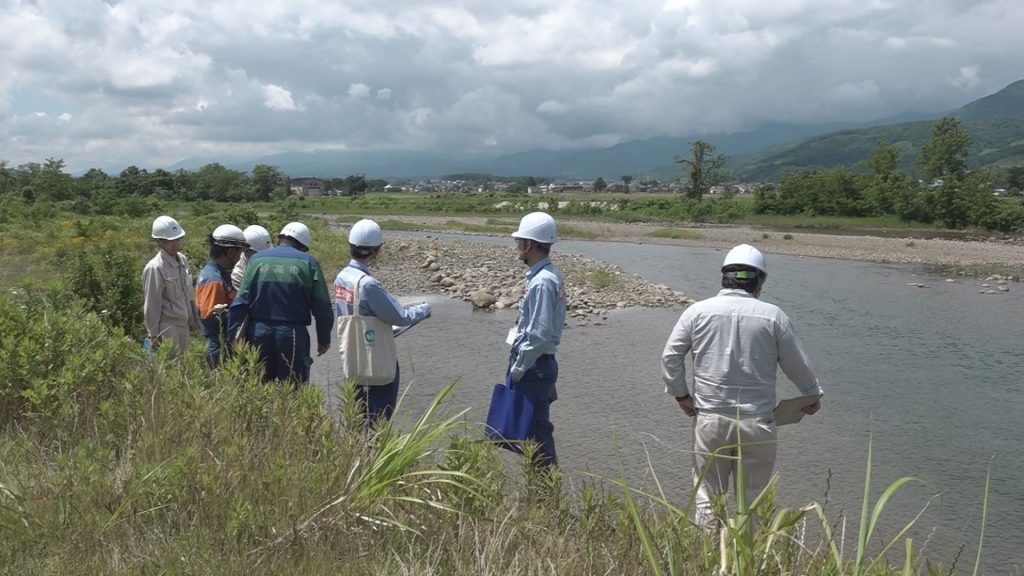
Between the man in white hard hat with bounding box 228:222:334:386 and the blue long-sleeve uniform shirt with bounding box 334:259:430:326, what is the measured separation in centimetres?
31

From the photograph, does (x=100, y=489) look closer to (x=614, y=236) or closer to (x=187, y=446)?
(x=187, y=446)

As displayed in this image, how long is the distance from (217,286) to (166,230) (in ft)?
2.06

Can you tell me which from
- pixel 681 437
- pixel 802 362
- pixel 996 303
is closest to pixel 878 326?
pixel 996 303

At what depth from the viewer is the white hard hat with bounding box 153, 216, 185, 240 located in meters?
5.84

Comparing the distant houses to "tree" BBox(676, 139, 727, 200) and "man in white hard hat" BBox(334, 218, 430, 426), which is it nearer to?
"tree" BBox(676, 139, 727, 200)

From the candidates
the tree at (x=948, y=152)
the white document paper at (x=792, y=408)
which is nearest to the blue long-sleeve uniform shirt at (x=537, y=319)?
the white document paper at (x=792, y=408)

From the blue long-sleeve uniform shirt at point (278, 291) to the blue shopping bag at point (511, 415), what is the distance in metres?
1.49

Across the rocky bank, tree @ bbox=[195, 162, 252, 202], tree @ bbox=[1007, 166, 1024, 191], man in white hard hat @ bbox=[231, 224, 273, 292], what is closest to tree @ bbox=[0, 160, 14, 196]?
tree @ bbox=[195, 162, 252, 202]

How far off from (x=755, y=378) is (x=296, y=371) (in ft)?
10.7

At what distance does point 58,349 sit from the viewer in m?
4.61

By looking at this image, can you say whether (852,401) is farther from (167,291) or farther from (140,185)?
(140,185)

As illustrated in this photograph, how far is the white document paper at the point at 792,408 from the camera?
4031 millimetres

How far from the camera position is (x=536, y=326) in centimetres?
451

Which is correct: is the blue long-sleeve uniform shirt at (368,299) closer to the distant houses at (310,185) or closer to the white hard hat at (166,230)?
the white hard hat at (166,230)
